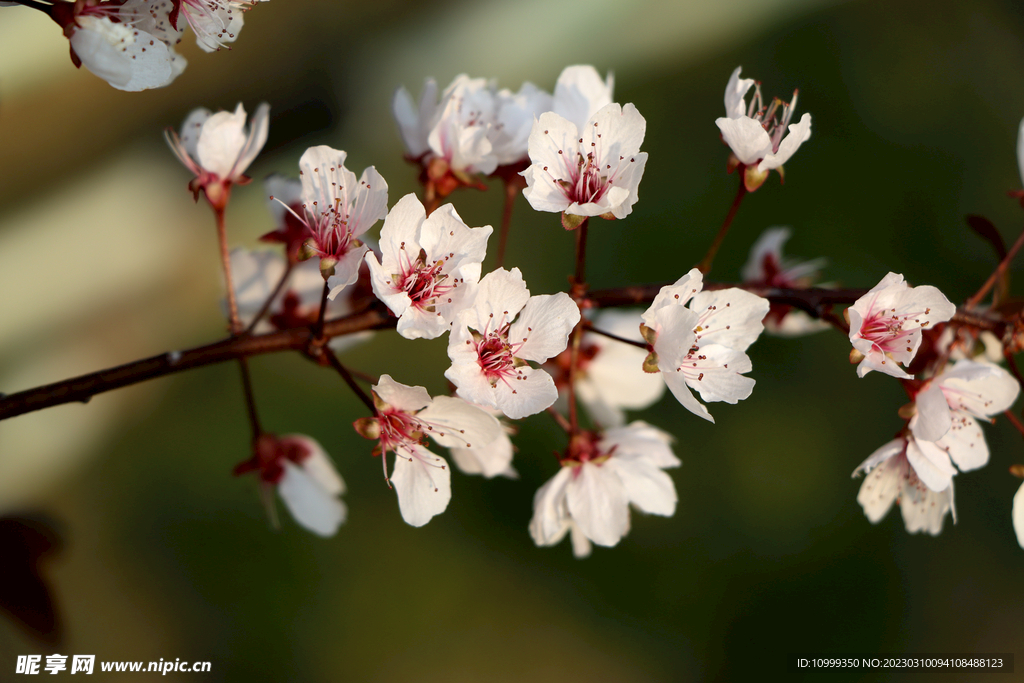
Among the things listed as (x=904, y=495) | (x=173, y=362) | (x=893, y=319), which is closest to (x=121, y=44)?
(x=173, y=362)

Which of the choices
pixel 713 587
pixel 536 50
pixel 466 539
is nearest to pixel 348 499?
pixel 466 539

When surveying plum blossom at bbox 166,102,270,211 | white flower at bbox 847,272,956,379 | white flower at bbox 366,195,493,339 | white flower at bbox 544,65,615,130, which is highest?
plum blossom at bbox 166,102,270,211

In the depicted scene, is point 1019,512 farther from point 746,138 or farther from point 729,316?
point 746,138

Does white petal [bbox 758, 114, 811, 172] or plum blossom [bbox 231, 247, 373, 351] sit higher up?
white petal [bbox 758, 114, 811, 172]

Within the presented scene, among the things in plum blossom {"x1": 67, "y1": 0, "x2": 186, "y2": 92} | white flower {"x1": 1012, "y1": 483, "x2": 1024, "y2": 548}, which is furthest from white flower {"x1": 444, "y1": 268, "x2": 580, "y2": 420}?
white flower {"x1": 1012, "y1": 483, "x2": 1024, "y2": 548}

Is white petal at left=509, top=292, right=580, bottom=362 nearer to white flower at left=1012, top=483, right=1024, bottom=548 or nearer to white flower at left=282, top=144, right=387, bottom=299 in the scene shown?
white flower at left=282, top=144, right=387, bottom=299
